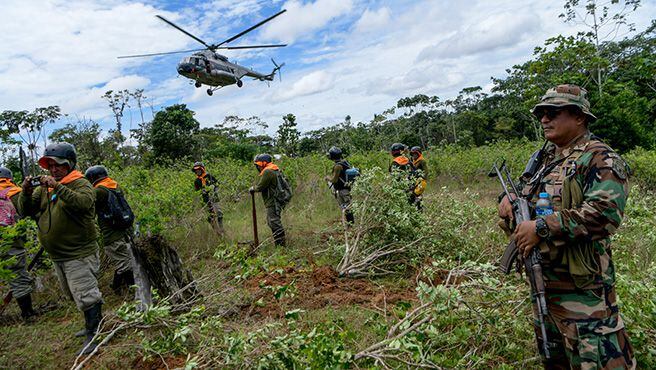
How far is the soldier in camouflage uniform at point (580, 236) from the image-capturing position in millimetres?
1963

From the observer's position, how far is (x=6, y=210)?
183 inches

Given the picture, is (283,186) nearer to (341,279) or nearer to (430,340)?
(341,279)

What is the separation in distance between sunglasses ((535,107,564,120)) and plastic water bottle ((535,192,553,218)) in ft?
1.43

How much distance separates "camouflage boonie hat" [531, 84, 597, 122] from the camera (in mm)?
2135

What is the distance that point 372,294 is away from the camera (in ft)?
16.0

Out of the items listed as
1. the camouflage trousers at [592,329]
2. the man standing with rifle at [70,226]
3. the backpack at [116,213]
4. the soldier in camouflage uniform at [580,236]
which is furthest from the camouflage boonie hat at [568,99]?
the backpack at [116,213]

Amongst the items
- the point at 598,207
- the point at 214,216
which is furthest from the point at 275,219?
the point at 598,207

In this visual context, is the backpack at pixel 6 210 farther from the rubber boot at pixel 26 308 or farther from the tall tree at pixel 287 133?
the tall tree at pixel 287 133

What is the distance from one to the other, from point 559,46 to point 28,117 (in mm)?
28762

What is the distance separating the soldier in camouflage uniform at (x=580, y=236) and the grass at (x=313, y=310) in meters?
0.82

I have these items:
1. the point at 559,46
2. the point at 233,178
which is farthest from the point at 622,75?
the point at 233,178

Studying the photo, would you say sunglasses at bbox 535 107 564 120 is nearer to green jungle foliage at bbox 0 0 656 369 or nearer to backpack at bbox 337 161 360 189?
green jungle foliage at bbox 0 0 656 369

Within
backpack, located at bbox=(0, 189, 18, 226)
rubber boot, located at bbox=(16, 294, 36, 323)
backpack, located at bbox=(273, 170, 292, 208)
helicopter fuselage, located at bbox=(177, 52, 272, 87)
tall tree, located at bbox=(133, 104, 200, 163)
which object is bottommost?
rubber boot, located at bbox=(16, 294, 36, 323)

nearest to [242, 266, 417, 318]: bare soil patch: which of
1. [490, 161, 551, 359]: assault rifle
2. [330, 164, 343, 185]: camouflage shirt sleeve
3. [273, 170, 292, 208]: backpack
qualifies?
[273, 170, 292, 208]: backpack
